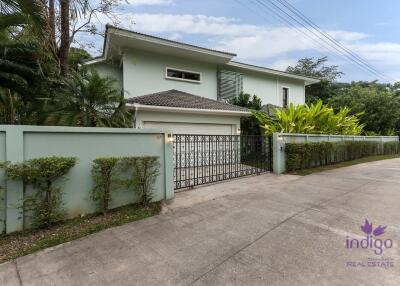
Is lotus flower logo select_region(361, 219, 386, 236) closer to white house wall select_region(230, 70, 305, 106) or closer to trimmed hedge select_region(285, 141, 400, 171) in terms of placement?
trimmed hedge select_region(285, 141, 400, 171)

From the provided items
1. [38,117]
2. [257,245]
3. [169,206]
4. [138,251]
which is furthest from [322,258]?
[38,117]

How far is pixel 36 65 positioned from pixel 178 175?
4607 millimetres

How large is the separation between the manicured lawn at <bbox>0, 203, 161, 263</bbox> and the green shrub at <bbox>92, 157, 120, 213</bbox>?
313mm

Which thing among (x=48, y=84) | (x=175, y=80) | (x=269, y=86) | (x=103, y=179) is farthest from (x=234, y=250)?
(x=269, y=86)

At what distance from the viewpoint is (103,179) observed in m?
5.00

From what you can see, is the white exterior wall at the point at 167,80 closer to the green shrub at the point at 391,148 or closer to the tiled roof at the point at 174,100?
the tiled roof at the point at 174,100

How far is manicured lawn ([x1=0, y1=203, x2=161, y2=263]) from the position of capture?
12.4 feet

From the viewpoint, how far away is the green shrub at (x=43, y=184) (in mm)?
4156

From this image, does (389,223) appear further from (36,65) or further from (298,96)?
(298,96)

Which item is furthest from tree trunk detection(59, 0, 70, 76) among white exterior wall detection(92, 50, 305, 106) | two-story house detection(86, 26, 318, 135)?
white exterior wall detection(92, 50, 305, 106)

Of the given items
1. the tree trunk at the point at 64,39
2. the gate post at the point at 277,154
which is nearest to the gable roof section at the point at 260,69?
the gate post at the point at 277,154

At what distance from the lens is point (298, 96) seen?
66.4 ft

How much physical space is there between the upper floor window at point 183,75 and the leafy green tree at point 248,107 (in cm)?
279

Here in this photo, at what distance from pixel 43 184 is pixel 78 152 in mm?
816
